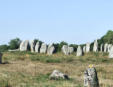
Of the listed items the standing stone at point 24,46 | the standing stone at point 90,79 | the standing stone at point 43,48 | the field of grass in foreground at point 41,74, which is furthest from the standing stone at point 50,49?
the standing stone at point 90,79

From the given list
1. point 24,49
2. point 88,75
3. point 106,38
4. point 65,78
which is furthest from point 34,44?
point 88,75

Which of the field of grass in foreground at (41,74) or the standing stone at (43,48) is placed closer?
the field of grass in foreground at (41,74)

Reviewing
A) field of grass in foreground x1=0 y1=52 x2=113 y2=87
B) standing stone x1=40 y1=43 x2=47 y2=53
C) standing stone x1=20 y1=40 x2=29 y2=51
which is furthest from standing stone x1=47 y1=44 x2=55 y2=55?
field of grass in foreground x1=0 y1=52 x2=113 y2=87

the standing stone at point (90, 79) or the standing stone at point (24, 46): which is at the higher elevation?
the standing stone at point (24, 46)

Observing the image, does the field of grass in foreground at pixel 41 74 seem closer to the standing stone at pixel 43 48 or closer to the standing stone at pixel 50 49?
the standing stone at pixel 50 49

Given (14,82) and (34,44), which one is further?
(34,44)

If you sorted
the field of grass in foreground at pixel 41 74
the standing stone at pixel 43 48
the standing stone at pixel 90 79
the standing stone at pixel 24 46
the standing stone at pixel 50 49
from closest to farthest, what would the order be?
the standing stone at pixel 90 79
the field of grass in foreground at pixel 41 74
the standing stone at pixel 50 49
the standing stone at pixel 43 48
the standing stone at pixel 24 46

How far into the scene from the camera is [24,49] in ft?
193

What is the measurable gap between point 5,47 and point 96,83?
5628cm

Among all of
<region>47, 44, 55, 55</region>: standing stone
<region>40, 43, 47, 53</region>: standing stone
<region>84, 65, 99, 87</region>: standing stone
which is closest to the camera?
<region>84, 65, 99, 87</region>: standing stone

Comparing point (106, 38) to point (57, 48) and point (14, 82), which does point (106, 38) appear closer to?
point (57, 48)

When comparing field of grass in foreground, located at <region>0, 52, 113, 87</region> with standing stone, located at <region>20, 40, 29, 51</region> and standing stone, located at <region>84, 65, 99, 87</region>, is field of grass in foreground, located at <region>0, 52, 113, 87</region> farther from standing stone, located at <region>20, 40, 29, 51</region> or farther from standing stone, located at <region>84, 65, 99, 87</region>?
standing stone, located at <region>20, 40, 29, 51</region>

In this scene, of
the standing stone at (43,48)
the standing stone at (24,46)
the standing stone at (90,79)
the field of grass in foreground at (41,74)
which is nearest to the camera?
the standing stone at (90,79)

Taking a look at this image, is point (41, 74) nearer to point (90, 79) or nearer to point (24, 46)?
point (90, 79)
